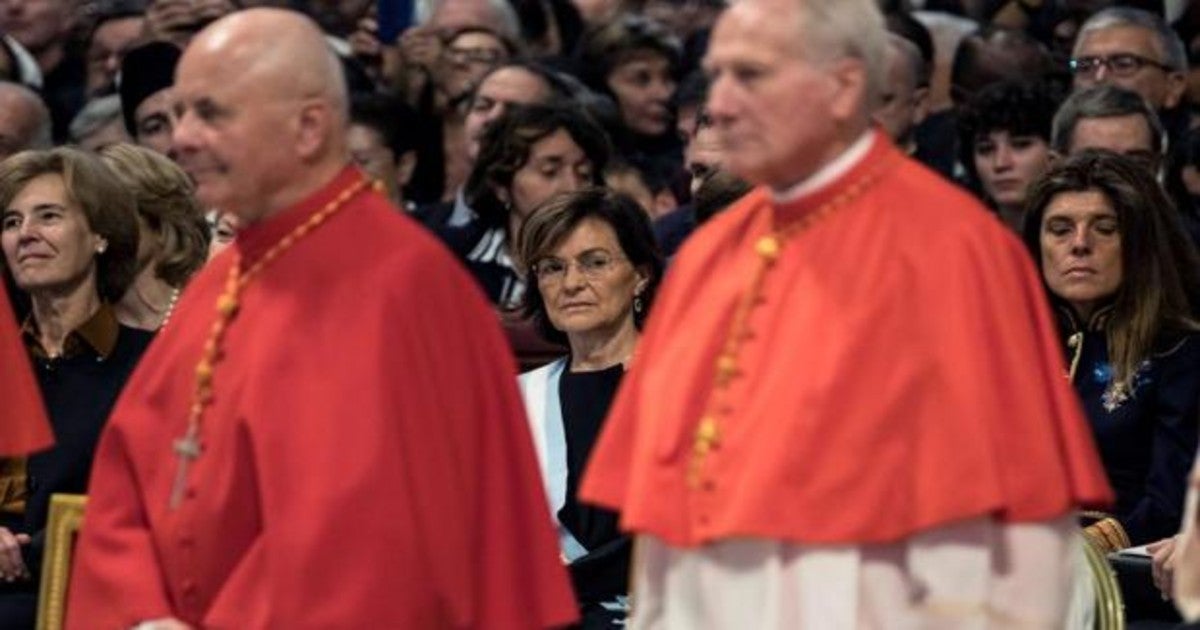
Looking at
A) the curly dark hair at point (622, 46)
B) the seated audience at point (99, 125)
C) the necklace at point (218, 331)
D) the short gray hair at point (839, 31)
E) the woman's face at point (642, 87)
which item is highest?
the short gray hair at point (839, 31)

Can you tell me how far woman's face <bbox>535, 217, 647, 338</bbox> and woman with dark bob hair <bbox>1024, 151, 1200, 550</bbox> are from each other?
3.60 feet

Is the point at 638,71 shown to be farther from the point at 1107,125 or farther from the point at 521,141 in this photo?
the point at 1107,125

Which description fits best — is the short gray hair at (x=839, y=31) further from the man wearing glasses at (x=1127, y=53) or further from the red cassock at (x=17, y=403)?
the man wearing glasses at (x=1127, y=53)

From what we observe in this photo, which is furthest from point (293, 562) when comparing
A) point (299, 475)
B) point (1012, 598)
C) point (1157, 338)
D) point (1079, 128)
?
point (1079, 128)

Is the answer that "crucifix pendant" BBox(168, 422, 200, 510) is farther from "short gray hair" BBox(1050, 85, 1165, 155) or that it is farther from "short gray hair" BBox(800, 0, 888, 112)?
"short gray hair" BBox(1050, 85, 1165, 155)

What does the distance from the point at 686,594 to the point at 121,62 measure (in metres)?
5.87

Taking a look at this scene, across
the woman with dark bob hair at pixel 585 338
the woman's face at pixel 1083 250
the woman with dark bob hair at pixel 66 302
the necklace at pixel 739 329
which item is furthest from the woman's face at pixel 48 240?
the necklace at pixel 739 329

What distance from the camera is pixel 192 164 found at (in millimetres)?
5930

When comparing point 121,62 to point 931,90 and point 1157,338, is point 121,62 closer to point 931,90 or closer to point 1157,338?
point 931,90

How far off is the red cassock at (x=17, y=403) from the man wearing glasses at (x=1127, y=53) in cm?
498

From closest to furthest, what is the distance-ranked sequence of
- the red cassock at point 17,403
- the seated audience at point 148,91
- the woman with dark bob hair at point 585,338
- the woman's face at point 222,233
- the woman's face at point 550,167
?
the red cassock at point 17,403, the woman with dark bob hair at point 585,338, the woman's face at point 222,233, the woman's face at point 550,167, the seated audience at point 148,91

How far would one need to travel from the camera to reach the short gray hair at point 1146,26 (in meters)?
11.0

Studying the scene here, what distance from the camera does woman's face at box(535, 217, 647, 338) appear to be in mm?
8281

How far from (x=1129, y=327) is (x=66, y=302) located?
2.74m
